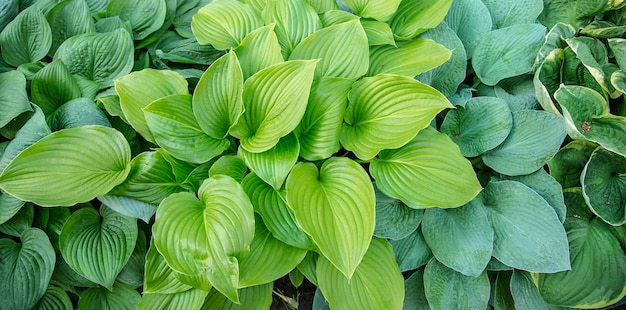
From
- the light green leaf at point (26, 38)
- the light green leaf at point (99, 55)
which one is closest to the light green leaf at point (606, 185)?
the light green leaf at point (99, 55)

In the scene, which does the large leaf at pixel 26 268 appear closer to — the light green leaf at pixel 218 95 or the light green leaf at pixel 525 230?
the light green leaf at pixel 218 95

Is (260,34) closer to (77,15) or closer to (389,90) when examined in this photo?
(389,90)

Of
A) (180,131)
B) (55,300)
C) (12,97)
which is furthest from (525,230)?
(12,97)

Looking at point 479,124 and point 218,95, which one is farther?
point 479,124

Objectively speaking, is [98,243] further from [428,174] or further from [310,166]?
[428,174]

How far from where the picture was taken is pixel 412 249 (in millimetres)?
1322

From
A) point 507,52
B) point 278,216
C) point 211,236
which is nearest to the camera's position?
point 211,236

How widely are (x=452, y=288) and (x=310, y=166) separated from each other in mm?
536

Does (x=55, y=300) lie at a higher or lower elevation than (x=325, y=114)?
lower

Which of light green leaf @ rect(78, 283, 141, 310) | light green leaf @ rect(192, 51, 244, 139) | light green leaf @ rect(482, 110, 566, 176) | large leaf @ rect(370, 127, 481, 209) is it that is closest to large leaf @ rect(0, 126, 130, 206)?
light green leaf @ rect(192, 51, 244, 139)

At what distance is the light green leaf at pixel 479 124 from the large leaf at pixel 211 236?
2.28 feet

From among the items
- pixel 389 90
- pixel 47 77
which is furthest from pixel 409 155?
pixel 47 77

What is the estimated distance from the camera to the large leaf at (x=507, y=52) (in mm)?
1452

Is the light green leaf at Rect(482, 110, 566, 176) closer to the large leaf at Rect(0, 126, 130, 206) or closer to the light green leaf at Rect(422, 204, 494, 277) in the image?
the light green leaf at Rect(422, 204, 494, 277)
